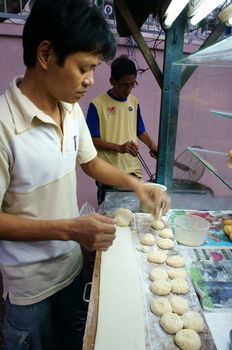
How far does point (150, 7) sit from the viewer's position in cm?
259

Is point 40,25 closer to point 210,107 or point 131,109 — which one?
point 210,107

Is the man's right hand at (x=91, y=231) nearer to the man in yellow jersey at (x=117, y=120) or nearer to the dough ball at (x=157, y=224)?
the dough ball at (x=157, y=224)

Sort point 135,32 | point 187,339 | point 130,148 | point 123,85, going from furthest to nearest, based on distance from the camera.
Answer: point 123,85, point 130,148, point 135,32, point 187,339

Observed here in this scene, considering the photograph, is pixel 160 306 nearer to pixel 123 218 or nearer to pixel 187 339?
pixel 187 339

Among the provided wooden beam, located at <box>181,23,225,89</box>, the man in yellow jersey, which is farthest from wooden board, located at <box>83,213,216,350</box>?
the man in yellow jersey

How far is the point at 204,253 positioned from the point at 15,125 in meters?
1.18

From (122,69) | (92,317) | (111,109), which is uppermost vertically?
(122,69)

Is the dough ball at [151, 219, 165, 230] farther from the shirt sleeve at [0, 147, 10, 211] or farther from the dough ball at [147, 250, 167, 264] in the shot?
the shirt sleeve at [0, 147, 10, 211]

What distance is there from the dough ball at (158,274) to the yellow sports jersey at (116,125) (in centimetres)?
174

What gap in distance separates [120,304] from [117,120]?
86.0 inches

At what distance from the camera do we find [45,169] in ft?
3.92

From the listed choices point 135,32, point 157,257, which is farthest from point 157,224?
point 135,32

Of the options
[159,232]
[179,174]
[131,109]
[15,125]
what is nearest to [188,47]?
[131,109]

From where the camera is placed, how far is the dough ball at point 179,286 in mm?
1282
